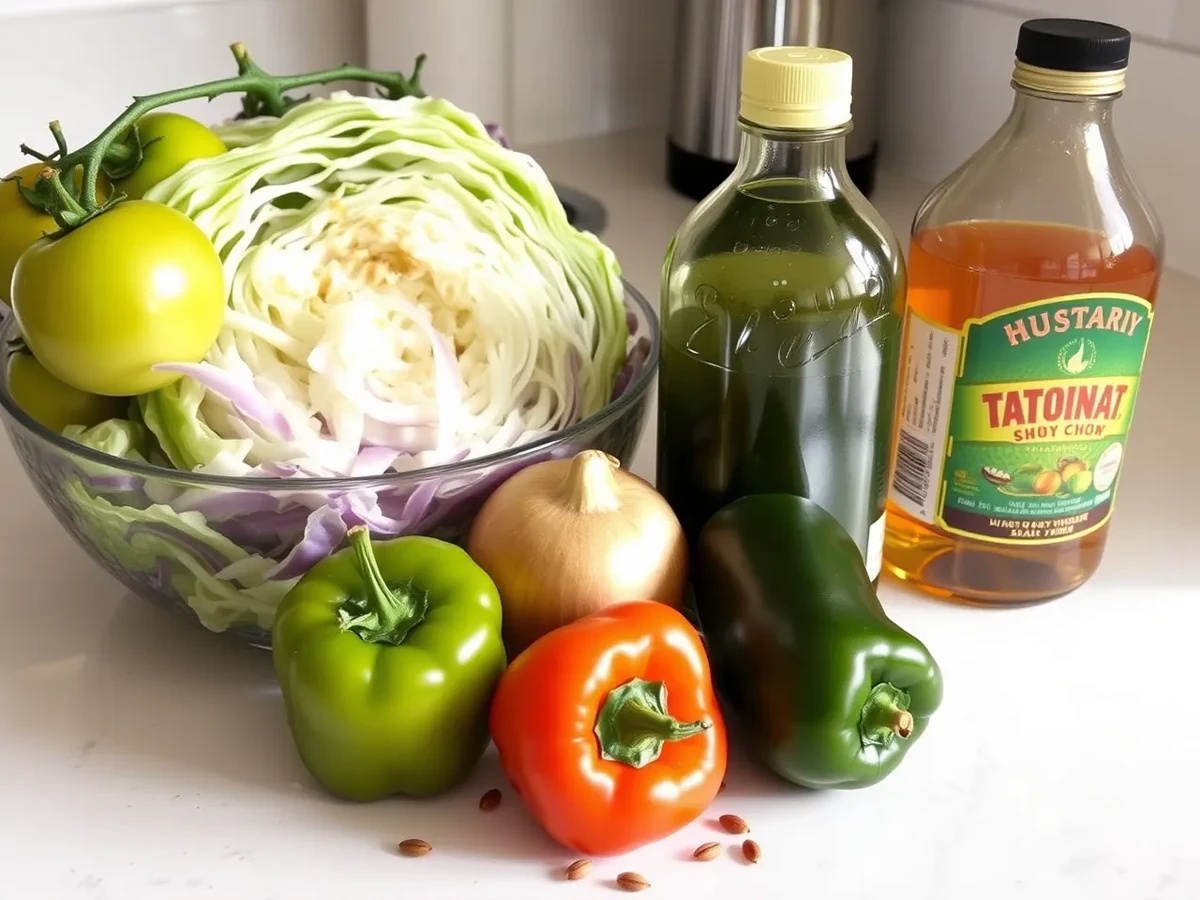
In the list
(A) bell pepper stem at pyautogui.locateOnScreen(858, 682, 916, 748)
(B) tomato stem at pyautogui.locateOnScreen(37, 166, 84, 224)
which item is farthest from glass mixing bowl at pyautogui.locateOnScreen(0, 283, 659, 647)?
(A) bell pepper stem at pyautogui.locateOnScreen(858, 682, 916, 748)

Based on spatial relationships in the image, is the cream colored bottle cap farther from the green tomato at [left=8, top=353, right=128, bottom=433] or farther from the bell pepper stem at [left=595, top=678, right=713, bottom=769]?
the green tomato at [left=8, top=353, right=128, bottom=433]

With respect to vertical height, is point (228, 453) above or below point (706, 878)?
above

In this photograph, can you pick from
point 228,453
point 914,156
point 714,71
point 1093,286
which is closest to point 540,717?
point 228,453

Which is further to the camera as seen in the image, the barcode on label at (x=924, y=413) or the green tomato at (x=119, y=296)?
the barcode on label at (x=924, y=413)

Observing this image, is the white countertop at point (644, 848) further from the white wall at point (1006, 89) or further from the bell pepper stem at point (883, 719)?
the white wall at point (1006, 89)

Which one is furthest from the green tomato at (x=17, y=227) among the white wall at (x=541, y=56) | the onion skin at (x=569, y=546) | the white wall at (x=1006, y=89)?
the white wall at (x=1006, y=89)

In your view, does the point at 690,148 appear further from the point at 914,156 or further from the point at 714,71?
the point at 914,156
